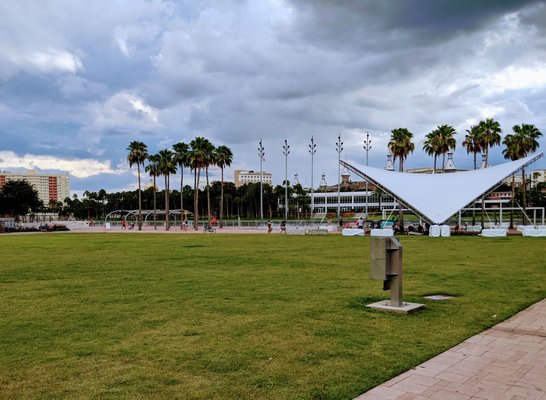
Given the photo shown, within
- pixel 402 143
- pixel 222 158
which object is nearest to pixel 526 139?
pixel 402 143

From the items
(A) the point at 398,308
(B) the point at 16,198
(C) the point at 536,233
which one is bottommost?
(C) the point at 536,233

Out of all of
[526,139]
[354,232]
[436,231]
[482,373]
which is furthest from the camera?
[526,139]

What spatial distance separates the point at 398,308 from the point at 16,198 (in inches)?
4066

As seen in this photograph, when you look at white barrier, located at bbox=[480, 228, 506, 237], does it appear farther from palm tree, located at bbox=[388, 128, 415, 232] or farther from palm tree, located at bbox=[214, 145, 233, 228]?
palm tree, located at bbox=[214, 145, 233, 228]

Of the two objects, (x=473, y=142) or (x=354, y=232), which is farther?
(x=473, y=142)

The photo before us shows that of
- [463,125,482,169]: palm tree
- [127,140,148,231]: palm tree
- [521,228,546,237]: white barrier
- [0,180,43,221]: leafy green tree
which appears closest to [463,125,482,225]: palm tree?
[463,125,482,169]: palm tree

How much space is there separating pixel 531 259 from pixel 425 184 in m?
30.8

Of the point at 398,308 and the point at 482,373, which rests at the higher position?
the point at 398,308

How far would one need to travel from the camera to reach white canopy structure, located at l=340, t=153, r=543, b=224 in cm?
4006

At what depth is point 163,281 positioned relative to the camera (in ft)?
39.9

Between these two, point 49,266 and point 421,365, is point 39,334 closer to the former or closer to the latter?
point 421,365

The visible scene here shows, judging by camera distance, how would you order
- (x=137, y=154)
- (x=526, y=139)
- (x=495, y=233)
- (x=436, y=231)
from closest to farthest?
(x=495, y=233), (x=436, y=231), (x=526, y=139), (x=137, y=154)

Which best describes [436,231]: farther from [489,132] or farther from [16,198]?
[16,198]

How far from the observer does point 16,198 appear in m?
96.4
